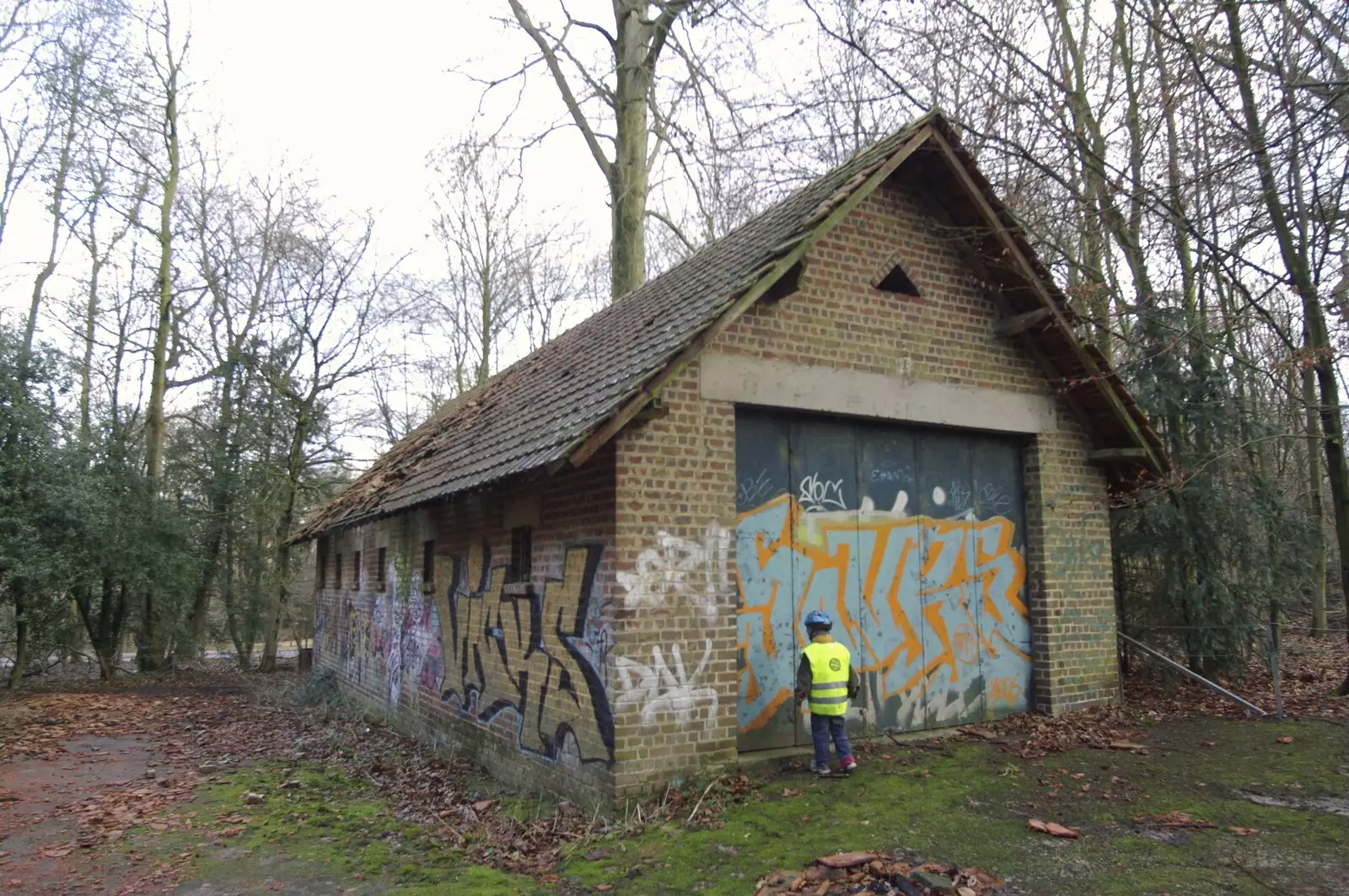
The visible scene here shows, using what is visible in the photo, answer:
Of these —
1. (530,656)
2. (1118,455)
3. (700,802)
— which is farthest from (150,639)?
(1118,455)

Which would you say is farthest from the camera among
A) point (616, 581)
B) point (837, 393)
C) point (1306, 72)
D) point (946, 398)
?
point (946, 398)

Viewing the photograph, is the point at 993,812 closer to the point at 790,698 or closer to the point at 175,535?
the point at 790,698

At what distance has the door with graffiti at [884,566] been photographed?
8109mm

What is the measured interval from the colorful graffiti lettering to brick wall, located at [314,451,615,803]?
1.39 m

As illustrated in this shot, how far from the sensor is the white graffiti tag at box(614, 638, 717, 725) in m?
7.03

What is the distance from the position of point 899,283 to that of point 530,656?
17.3 feet

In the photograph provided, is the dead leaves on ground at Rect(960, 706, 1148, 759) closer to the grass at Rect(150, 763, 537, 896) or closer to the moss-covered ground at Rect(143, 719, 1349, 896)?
the moss-covered ground at Rect(143, 719, 1349, 896)

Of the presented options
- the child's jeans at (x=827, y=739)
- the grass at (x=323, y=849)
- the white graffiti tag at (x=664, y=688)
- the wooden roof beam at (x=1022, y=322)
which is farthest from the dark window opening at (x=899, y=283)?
the grass at (x=323, y=849)

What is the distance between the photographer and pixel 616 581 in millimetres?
7105

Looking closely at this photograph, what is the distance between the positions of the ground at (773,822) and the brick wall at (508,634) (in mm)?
437

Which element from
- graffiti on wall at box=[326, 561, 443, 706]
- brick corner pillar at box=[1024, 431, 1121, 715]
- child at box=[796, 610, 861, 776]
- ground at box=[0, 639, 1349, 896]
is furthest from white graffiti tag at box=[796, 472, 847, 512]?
graffiti on wall at box=[326, 561, 443, 706]

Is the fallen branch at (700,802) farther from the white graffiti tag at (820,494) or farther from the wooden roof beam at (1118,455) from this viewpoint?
the wooden roof beam at (1118,455)

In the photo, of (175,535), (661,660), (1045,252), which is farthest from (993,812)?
(175,535)

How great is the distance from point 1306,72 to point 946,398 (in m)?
4.17
